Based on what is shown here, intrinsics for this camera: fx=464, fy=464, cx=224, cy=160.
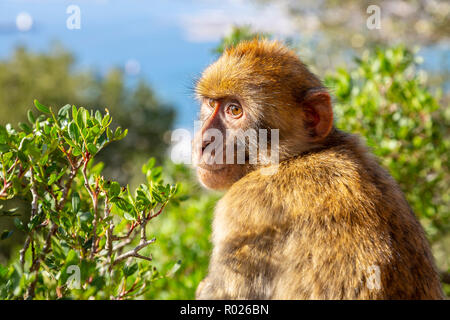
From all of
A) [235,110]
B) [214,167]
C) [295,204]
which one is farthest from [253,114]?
[295,204]

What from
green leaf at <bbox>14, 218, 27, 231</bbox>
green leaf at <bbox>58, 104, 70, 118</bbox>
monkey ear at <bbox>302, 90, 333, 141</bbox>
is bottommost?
green leaf at <bbox>14, 218, 27, 231</bbox>

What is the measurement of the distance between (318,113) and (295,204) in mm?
719

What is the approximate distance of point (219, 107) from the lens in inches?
104

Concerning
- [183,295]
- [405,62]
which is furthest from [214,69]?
[405,62]

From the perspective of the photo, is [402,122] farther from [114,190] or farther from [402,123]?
[114,190]

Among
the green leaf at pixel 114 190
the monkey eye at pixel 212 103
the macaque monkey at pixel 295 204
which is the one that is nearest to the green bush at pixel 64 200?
the green leaf at pixel 114 190

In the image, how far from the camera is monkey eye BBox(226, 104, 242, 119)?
2559 mm

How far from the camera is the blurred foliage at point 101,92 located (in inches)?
683

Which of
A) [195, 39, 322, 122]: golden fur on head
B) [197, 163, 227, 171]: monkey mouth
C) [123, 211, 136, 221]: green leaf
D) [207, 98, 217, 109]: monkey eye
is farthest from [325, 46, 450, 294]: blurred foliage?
[123, 211, 136, 221]: green leaf

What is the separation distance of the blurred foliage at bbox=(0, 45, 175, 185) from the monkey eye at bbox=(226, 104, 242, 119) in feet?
48.3

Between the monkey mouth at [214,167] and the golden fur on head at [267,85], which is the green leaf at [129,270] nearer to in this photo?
the monkey mouth at [214,167]

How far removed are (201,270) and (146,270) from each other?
193cm

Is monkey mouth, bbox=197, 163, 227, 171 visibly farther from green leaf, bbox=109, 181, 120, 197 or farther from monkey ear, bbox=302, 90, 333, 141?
green leaf, bbox=109, 181, 120, 197
